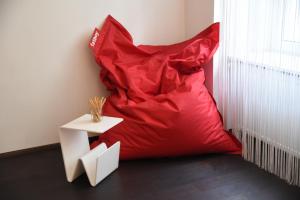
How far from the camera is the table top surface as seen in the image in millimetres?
2088

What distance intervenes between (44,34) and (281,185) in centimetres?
185

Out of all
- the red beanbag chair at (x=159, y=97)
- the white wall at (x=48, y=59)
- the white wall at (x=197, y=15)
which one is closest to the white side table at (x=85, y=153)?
the red beanbag chair at (x=159, y=97)

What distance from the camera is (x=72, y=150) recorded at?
223 cm

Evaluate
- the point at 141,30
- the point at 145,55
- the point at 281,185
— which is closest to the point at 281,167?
the point at 281,185

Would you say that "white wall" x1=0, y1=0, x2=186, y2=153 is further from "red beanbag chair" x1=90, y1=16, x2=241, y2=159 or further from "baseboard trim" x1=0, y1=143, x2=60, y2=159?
"red beanbag chair" x1=90, y1=16, x2=241, y2=159

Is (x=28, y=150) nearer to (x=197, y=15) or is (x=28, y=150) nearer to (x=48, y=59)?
(x=48, y=59)

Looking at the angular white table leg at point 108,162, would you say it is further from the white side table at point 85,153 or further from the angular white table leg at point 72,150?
the angular white table leg at point 72,150

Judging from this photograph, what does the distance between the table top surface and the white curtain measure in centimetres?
83

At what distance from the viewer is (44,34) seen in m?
2.54

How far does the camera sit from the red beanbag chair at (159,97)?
2309 mm

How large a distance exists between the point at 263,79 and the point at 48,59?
1489 millimetres

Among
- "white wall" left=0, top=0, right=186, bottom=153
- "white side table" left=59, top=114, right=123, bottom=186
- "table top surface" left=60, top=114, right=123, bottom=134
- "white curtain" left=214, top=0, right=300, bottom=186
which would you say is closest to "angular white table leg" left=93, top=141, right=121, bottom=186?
"white side table" left=59, top=114, right=123, bottom=186

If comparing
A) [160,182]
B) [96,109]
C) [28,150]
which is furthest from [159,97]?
[28,150]

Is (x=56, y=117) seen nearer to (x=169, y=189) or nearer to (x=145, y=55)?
(x=145, y=55)
